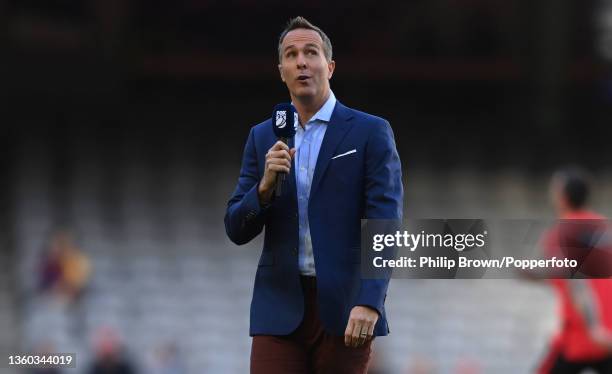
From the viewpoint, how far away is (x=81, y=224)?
14.9 meters

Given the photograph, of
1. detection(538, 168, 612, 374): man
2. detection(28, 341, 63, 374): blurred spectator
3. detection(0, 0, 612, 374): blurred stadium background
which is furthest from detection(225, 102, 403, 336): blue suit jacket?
detection(0, 0, 612, 374): blurred stadium background

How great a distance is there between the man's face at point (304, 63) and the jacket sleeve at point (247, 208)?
8.9 inches

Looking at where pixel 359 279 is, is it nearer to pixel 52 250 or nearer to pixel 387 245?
pixel 387 245

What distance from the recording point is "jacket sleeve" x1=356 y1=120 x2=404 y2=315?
3389 mm

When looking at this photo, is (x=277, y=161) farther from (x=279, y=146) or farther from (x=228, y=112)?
(x=228, y=112)

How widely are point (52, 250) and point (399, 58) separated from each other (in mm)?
5729

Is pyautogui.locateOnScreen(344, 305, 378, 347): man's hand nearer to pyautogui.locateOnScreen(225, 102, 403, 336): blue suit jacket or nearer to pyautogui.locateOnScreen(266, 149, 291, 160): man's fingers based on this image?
pyautogui.locateOnScreen(225, 102, 403, 336): blue suit jacket

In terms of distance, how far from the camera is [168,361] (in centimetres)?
1212

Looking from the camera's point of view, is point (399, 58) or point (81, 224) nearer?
point (81, 224)

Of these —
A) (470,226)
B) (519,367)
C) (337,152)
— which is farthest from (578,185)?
(519,367)

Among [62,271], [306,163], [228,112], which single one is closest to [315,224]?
[306,163]

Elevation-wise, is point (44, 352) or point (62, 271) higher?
point (62, 271)

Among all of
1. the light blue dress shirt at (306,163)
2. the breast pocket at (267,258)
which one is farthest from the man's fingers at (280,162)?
the breast pocket at (267,258)

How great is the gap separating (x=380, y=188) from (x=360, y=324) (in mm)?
A: 379
